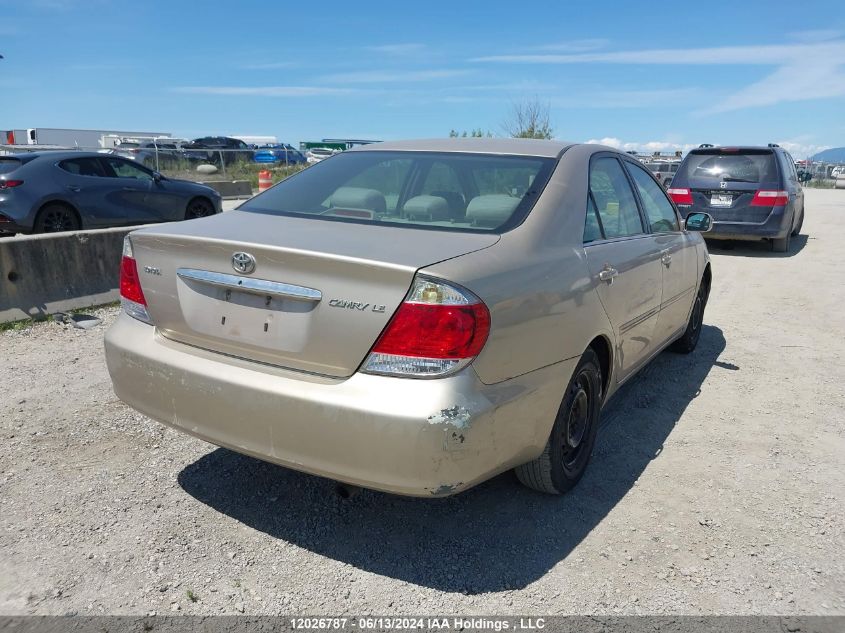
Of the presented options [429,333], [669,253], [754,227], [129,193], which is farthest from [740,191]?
[429,333]

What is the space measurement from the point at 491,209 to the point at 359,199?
72 cm

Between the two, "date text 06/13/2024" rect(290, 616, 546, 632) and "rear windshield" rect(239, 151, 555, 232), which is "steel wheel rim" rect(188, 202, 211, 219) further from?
"date text 06/13/2024" rect(290, 616, 546, 632)

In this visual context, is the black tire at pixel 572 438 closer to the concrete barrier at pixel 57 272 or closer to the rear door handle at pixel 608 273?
the rear door handle at pixel 608 273

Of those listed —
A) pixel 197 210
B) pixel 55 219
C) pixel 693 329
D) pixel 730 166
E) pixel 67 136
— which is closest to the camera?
pixel 693 329

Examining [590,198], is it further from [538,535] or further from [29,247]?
[29,247]

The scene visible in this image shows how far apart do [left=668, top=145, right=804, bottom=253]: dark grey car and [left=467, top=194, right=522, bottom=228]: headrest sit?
8760mm

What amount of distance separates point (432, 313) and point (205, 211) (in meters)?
10.7

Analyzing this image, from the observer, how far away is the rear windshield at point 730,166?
11375 millimetres

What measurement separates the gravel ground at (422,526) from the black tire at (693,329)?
110 cm

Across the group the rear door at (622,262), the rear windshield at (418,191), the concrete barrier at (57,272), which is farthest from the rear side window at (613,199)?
the concrete barrier at (57,272)

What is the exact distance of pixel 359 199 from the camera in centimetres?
351

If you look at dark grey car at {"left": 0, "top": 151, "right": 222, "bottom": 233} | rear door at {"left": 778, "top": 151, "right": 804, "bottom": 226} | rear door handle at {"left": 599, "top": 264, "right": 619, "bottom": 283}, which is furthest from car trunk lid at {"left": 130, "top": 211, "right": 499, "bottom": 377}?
rear door at {"left": 778, "top": 151, "right": 804, "bottom": 226}

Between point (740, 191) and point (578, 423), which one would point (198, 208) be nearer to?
point (740, 191)

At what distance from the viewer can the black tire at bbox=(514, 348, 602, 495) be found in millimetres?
3213
